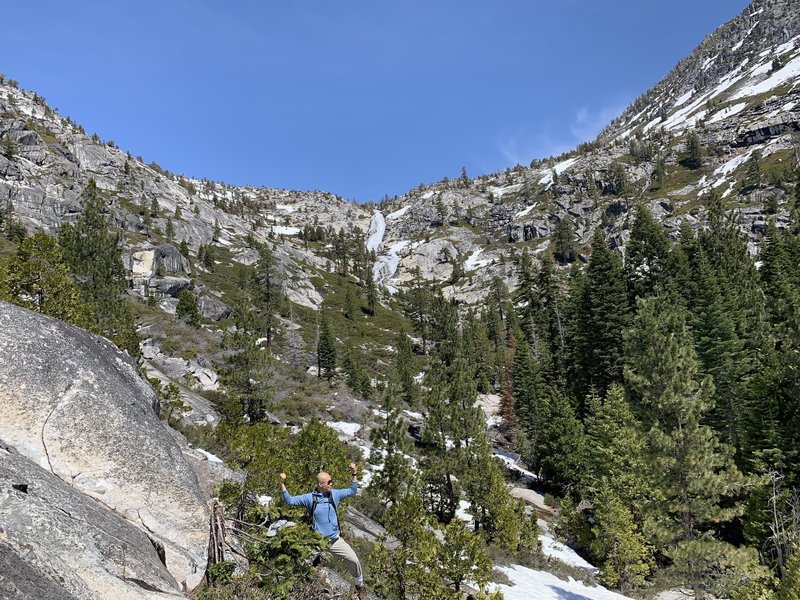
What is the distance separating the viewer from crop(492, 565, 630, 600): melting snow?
1681 cm

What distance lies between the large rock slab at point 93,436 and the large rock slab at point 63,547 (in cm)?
77

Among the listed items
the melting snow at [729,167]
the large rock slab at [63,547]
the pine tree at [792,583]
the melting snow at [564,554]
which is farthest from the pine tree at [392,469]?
the melting snow at [729,167]

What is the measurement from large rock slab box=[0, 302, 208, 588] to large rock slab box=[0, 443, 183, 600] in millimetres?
774

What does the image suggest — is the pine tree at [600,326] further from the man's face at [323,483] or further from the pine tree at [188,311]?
the pine tree at [188,311]

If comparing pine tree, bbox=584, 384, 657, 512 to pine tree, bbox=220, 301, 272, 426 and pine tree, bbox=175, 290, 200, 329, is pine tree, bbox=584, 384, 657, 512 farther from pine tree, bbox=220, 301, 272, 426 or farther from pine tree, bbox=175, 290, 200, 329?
pine tree, bbox=175, 290, 200, 329

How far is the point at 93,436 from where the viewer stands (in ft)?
26.8

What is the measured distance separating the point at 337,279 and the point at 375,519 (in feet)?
357

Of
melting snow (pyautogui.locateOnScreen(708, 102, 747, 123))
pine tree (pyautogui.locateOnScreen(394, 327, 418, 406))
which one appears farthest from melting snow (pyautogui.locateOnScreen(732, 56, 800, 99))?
pine tree (pyautogui.locateOnScreen(394, 327, 418, 406))

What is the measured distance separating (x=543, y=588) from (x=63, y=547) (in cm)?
1841

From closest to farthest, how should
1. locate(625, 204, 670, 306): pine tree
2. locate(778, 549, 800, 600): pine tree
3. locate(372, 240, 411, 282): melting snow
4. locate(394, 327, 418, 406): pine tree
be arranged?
locate(778, 549, 800, 600): pine tree → locate(625, 204, 670, 306): pine tree → locate(394, 327, 418, 406): pine tree → locate(372, 240, 411, 282): melting snow

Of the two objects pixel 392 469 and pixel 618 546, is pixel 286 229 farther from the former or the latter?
pixel 618 546

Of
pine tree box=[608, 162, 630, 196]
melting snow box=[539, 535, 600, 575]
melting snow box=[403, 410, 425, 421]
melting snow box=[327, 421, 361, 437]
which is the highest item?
pine tree box=[608, 162, 630, 196]

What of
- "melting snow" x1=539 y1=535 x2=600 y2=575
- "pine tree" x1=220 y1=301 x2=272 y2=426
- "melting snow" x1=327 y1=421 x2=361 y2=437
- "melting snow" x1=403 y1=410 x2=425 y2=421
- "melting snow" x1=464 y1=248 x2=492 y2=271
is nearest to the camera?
"melting snow" x1=539 y1=535 x2=600 y2=575

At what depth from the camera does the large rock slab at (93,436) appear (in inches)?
304
